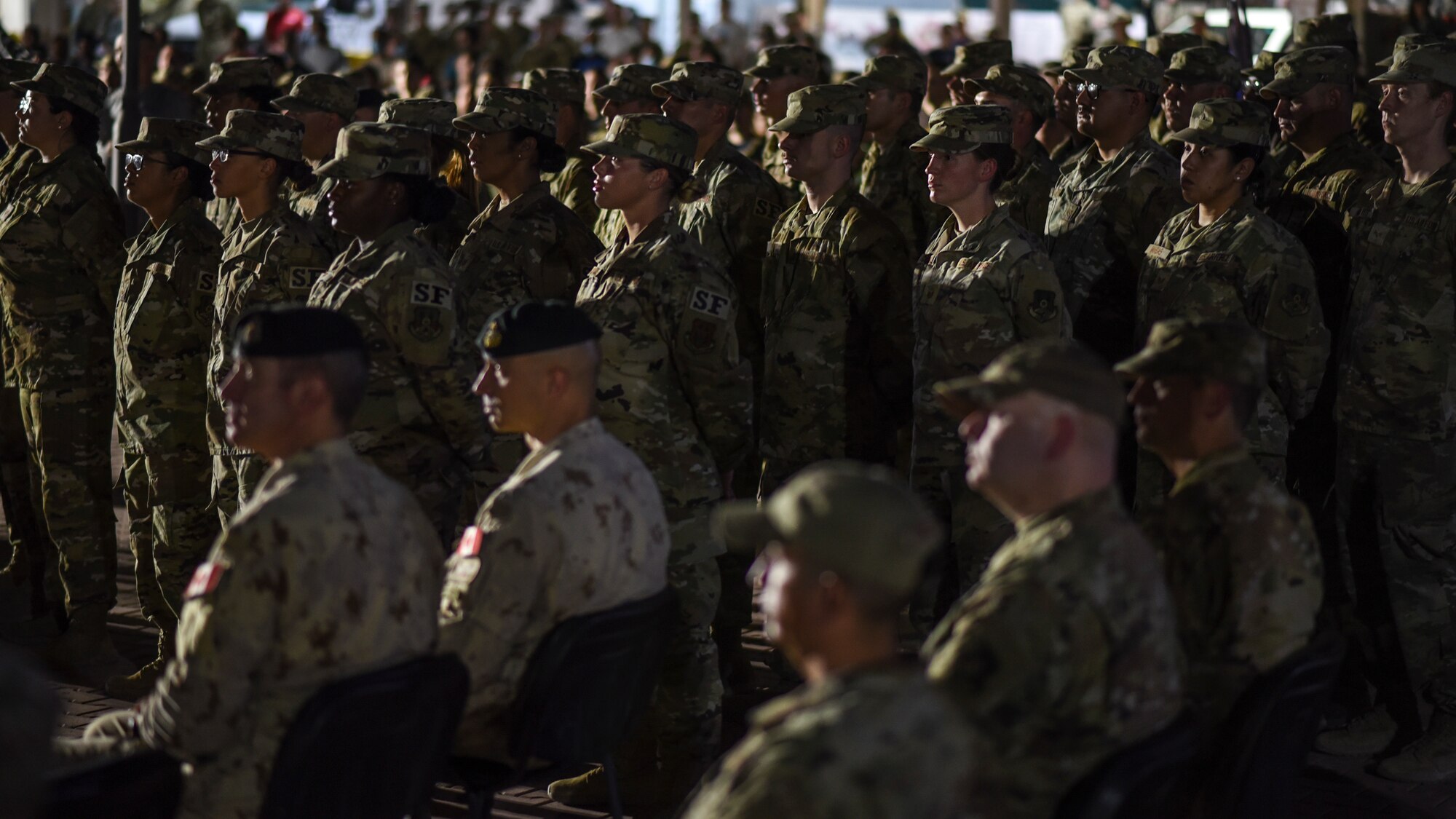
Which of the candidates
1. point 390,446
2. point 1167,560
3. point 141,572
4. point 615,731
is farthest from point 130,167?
point 1167,560

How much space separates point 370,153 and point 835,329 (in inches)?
73.0

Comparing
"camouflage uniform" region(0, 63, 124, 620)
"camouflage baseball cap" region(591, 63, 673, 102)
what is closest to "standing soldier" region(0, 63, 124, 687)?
"camouflage uniform" region(0, 63, 124, 620)

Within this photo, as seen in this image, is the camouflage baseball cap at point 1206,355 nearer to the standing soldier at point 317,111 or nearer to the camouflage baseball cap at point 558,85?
the standing soldier at point 317,111

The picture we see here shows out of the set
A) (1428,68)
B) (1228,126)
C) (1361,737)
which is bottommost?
(1361,737)

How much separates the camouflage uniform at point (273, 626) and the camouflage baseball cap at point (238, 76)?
5.22 meters

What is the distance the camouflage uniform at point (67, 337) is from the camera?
22.3 ft

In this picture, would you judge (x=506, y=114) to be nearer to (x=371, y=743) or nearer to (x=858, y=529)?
(x=371, y=743)

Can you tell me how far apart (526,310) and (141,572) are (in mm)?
3007

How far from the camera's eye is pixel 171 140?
654 centimetres

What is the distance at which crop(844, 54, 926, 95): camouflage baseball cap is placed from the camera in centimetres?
793

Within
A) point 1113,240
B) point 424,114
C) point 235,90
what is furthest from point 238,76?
point 1113,240

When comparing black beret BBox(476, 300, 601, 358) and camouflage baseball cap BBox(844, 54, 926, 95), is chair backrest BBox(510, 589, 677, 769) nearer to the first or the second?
black beret BBox(476, 300, 601, 358)

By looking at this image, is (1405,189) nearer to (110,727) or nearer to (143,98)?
(110,727)

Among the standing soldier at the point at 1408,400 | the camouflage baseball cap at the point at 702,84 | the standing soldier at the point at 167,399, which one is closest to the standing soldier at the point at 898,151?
the camouflage baseball cap at the point at 702,84
